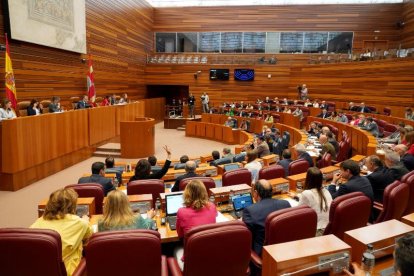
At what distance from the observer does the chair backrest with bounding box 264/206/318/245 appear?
7.61 feet

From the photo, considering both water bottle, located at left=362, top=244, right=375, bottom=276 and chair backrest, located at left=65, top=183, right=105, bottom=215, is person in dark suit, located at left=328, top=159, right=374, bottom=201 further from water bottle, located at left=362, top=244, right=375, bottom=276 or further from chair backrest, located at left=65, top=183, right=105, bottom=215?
chair backrest, located at left=65, top=183, right=105, bottom=215

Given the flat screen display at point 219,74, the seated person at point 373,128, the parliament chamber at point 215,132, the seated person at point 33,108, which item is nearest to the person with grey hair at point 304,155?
the parliament chamber at point 215,132

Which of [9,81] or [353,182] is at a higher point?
[9,81]

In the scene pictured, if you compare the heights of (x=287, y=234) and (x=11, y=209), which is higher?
(x=287, y=234)

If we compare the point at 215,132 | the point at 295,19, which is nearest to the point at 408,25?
the point at 295,19

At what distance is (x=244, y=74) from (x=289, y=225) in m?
15.9

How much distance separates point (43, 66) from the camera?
9.59m

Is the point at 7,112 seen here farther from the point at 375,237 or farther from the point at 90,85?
the point at 375,237

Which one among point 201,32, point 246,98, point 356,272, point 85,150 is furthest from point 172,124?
point 356,272

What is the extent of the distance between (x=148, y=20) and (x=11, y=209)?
48.8 feet

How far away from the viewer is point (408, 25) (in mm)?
16141

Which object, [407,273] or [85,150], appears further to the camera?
[85,150]

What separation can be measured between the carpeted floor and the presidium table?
0.77ft

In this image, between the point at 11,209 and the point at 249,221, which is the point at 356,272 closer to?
the point at 249,221
